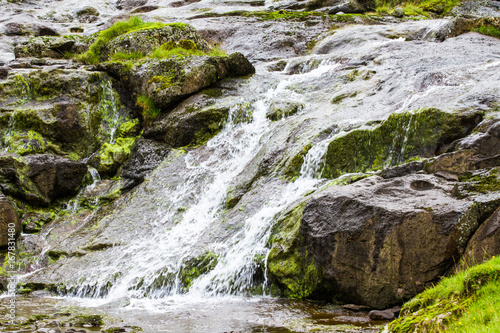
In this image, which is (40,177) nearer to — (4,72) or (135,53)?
(4,72)

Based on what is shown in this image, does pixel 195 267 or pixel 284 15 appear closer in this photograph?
pixel 195 267

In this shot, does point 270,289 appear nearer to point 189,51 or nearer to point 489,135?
point 489,135

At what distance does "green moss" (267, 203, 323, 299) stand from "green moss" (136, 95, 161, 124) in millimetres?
9608

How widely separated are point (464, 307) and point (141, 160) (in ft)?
41.1

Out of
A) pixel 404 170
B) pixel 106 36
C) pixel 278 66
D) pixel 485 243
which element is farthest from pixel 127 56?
pixel 485 243

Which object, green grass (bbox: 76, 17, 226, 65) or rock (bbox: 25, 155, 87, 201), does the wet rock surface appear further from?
green grass (bbox: 76, 17, 226, 65)

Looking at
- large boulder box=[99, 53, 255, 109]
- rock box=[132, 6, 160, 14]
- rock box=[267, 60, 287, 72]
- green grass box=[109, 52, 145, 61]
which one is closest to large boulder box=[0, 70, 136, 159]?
large boulder box=[99, 53, 255, 109]

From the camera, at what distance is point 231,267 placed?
8.20m

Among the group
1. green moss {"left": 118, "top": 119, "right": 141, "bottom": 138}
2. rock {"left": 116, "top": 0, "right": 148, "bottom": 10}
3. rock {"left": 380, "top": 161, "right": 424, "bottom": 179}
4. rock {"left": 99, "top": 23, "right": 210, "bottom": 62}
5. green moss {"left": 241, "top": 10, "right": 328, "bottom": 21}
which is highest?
rock {"left": 116, "top": 0, "right": 148, "bottom": 10}

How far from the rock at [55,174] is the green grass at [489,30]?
678 inches

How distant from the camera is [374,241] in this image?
6711 mm

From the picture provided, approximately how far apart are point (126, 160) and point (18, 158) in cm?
352

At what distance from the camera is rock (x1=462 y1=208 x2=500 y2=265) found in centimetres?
554

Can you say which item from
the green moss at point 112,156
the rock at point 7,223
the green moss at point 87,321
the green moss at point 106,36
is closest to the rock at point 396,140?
the green moss at point 87,321
